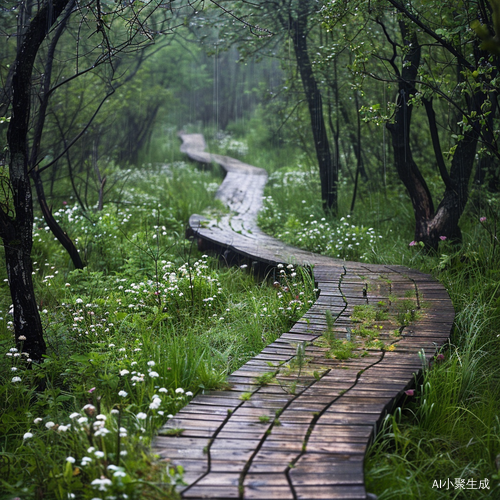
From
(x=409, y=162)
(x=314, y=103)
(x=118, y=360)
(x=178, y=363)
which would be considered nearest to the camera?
(x=178, y=363)

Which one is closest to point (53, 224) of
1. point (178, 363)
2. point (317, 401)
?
point (178, 363)

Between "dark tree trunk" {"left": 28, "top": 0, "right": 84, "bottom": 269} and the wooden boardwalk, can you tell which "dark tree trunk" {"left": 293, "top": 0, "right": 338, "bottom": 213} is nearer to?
the wooden boardwalk

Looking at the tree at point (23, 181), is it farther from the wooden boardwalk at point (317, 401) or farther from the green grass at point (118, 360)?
the wooden boardwalk at point (317, 401)

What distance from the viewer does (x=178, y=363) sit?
3578 millimetres

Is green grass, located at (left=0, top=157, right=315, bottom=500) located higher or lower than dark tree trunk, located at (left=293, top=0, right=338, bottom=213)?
lower

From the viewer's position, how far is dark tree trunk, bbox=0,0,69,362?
155 inches

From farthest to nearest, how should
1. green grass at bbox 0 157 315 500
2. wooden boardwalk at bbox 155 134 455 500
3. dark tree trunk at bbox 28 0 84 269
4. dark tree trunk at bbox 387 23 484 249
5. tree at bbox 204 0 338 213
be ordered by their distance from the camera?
tree at bbox 204 0 338 213 → dark tree trunk at bbox 387 23 484 249 → dark tree trunk at bbox 28 0 84 269 → green grass at bbox 0 157 315 500 → wooden boardwalk at bbox 155 134 455 500

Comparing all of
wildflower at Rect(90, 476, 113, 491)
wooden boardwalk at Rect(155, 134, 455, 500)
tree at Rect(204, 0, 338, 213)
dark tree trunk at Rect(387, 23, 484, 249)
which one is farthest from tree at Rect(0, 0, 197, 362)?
tree at Rect(204, 0, 338, 213)

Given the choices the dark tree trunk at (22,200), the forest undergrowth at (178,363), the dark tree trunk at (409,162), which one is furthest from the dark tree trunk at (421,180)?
the dark tree trunk at (22,200)

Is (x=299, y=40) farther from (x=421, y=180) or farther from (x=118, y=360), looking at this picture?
(x=118, y=360)

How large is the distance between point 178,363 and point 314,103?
6.47m

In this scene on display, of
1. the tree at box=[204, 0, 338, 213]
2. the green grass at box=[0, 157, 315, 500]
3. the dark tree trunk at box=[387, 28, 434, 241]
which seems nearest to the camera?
the green grass at box=[0, 157, 315, 500]

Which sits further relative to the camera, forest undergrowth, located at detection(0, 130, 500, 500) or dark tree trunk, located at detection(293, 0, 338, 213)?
dark tree trunk, located at detection(293, 0, 338, 213)

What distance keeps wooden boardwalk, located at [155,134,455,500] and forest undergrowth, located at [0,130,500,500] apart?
0.16 metres
